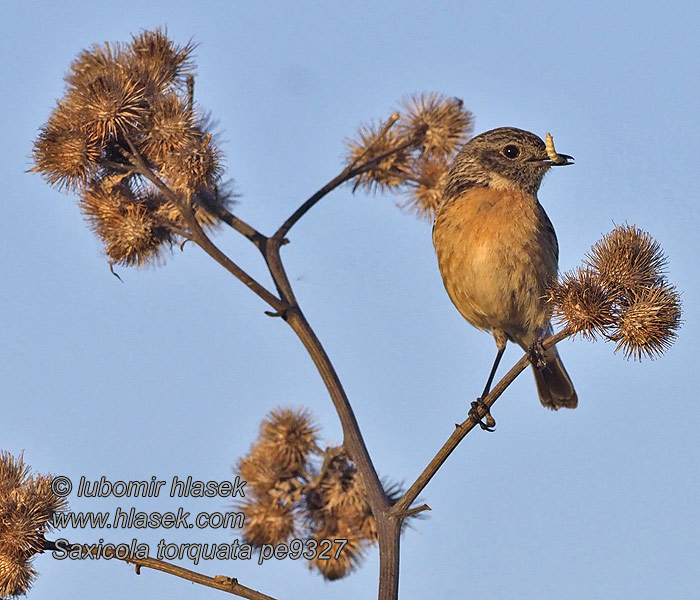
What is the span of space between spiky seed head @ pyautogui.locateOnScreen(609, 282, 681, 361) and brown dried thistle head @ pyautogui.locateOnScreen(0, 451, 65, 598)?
7.65ft

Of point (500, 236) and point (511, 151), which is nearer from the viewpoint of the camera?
Result: point (500, 236)

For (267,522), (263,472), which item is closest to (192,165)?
(263,472)

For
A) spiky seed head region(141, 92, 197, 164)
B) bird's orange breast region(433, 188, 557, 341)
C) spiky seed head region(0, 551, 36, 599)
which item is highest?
bird's orange breast region(433, 188, 557, 341)

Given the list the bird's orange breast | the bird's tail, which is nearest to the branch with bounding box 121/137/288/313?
the bird's orange breast

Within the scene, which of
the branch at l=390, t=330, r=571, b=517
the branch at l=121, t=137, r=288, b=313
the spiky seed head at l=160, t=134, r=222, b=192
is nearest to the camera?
the branch at l=390, t=330, r=571, b=517

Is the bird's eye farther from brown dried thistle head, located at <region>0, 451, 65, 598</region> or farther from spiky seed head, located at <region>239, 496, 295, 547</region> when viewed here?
brown dried thistle head, located at <region>0, 451, 65, 598</region>

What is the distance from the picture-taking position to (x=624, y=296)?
4098mm

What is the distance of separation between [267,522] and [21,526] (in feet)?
5.32

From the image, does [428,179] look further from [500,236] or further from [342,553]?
[342,553]

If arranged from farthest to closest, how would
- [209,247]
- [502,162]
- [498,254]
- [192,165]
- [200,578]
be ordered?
[502,162], [498,254], [192,165], [209,247], [200,578]

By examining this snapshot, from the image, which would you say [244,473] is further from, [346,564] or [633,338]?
[633,338]

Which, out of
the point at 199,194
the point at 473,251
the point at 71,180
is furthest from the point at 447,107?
the point at 71,180

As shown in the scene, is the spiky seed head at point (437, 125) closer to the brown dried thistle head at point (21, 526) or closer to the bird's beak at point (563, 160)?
the bird's beak at point (563, 160)

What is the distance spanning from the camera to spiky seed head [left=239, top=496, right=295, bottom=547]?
16.7 feet
